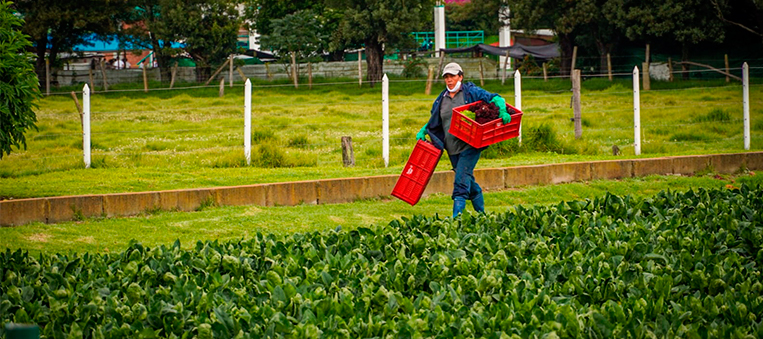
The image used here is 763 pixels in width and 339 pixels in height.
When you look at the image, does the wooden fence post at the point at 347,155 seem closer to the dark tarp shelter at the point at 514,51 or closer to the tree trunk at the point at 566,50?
the tree trunk at the point at 566,50

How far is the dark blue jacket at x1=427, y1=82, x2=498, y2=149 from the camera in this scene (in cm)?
984

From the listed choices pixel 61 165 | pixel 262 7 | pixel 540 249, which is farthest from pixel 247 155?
pixel 262 7

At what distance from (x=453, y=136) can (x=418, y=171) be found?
615mm

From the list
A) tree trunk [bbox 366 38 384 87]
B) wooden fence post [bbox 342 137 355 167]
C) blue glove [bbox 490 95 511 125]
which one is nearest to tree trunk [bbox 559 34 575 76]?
tree trunk [bbox 366 38 384 87]

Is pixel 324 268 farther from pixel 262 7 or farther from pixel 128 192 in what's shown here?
pixel 262 7

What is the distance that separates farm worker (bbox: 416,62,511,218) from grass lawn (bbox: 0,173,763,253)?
0.43 meters

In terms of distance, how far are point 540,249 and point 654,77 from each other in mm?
36162

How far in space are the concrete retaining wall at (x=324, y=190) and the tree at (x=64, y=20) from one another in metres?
29.1

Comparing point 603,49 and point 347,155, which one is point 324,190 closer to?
point 347,155

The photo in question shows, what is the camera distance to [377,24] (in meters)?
39.0

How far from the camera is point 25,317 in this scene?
16.2 feet

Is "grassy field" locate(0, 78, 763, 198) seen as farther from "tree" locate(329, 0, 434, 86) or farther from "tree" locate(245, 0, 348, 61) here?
"tree" locate(245, 0, 348, 61)

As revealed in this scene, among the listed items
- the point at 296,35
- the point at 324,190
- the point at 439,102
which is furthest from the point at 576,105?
the point at 296,35

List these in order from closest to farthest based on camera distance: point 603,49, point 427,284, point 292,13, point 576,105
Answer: point 427,284 → point 576,105 → point 603,49 → point 292,13
